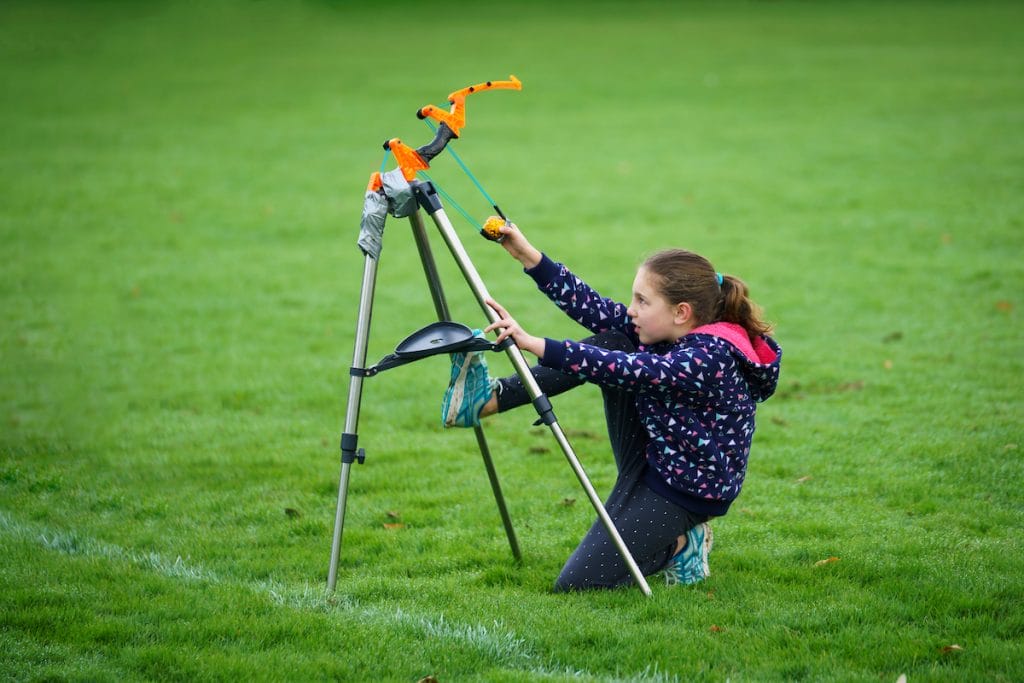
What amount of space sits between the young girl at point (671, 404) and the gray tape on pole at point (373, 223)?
0.59 meters

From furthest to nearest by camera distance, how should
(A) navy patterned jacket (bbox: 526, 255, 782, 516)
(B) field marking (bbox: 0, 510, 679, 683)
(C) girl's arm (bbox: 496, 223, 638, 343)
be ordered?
(C) girl's arm (bbox: 496, 223, 638, 343) → (A) navy patterned jacket (bbox: 526, 255, 782, 516) → (B) field marking (bbox: 0, 510, 679, 683)

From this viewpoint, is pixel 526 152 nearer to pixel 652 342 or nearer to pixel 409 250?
pixel 409 250

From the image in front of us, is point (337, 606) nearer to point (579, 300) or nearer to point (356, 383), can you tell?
point (356, 383)

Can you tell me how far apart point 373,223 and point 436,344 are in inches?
23.5

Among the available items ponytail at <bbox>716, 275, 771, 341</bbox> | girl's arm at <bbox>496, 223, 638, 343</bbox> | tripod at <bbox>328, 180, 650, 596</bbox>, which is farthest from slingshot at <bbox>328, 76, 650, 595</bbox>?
ponytail at <bbox>716, 275, 771, 341</bbox>

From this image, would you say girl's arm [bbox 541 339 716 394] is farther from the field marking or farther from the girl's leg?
the field marking

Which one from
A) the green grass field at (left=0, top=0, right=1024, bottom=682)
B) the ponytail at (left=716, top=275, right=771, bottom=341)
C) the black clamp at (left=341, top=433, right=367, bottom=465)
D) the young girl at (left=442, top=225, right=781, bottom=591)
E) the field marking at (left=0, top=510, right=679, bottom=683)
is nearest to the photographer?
the field marking at (left=0, top=510, right=679, bottom=683)

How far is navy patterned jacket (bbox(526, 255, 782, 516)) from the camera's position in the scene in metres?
4.94

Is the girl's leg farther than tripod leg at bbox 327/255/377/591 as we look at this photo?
Yes

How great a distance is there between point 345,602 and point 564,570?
1.02 metres

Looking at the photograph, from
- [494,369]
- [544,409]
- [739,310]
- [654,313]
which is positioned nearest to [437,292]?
[544,409]

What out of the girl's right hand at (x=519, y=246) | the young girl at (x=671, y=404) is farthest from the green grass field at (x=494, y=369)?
the girl's right hand at (x=519, y=246)

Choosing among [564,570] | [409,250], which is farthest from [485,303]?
[409,250]

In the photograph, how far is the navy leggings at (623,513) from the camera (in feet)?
17.2
